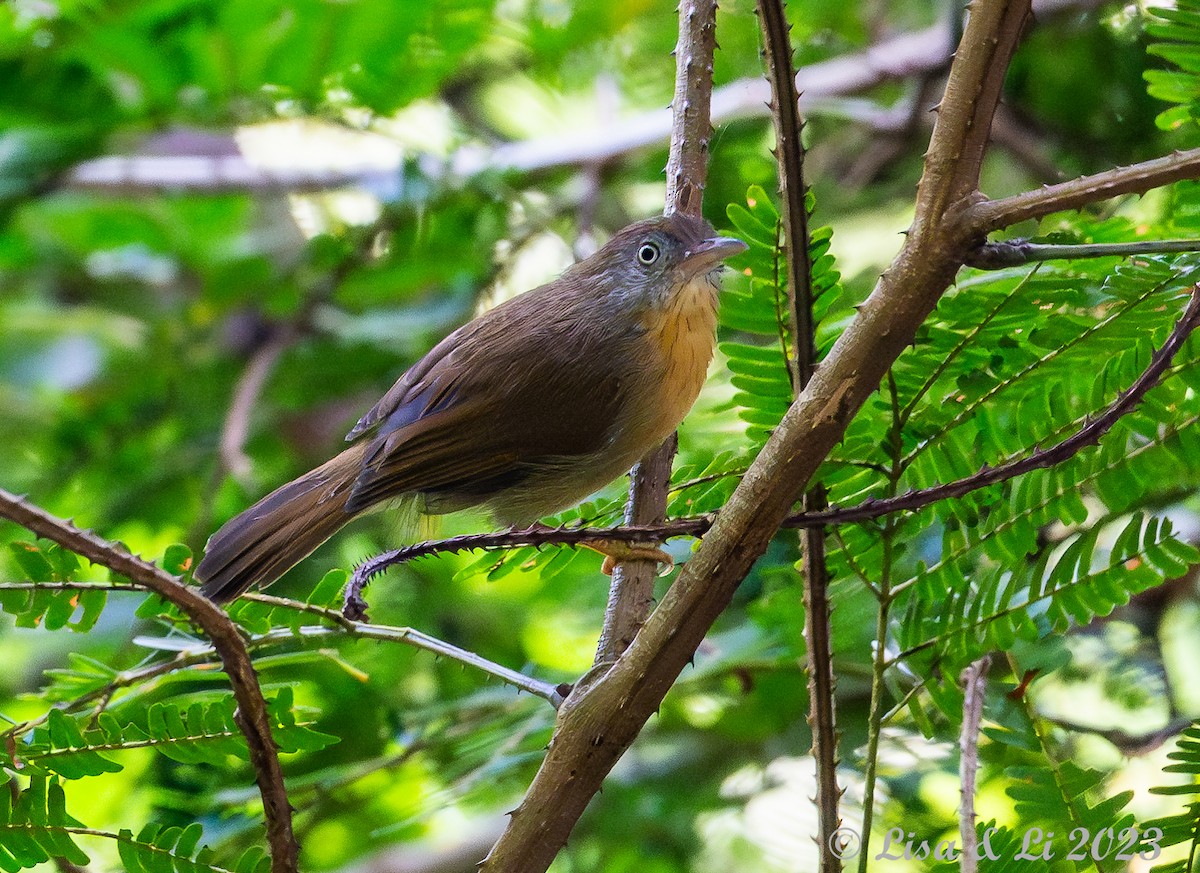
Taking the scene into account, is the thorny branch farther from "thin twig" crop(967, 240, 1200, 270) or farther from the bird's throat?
the bird's throat

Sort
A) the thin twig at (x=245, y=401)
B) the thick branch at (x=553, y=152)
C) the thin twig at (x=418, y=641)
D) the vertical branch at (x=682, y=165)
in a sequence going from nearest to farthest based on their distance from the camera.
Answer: the thin twig at (x=418, y=641) → the vertical branch at (x=682, y=165) → the thin twig at (x=245, y=401) → the thick branch at (x=553, y=152)

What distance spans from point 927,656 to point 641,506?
530 mm

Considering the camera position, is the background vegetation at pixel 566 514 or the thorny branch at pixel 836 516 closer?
the thorny branch at pixel 836 516

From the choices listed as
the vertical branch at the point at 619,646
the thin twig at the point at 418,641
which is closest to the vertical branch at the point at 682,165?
the vertical branch at the point at 619,646

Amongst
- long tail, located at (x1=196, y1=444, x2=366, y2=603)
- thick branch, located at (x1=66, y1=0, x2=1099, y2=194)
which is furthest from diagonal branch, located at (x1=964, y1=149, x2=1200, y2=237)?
thick branch, located at (x1=66, y1=0, x2=1099, y2=194)

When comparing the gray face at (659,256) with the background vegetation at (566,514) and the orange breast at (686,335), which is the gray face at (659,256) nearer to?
the orange breast at (686,335)

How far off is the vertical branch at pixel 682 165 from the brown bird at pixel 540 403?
0.17 ft

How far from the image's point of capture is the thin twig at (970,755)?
1.33 meters

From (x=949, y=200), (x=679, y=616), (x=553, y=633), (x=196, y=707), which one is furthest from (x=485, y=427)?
(x=553, y=633)

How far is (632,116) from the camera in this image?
4.62 meters

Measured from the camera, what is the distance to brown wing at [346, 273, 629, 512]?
2.24m

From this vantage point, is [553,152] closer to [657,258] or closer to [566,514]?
[657,258]

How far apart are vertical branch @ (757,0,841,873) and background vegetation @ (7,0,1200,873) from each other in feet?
0.27

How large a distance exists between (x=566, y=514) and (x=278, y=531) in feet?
1.93
